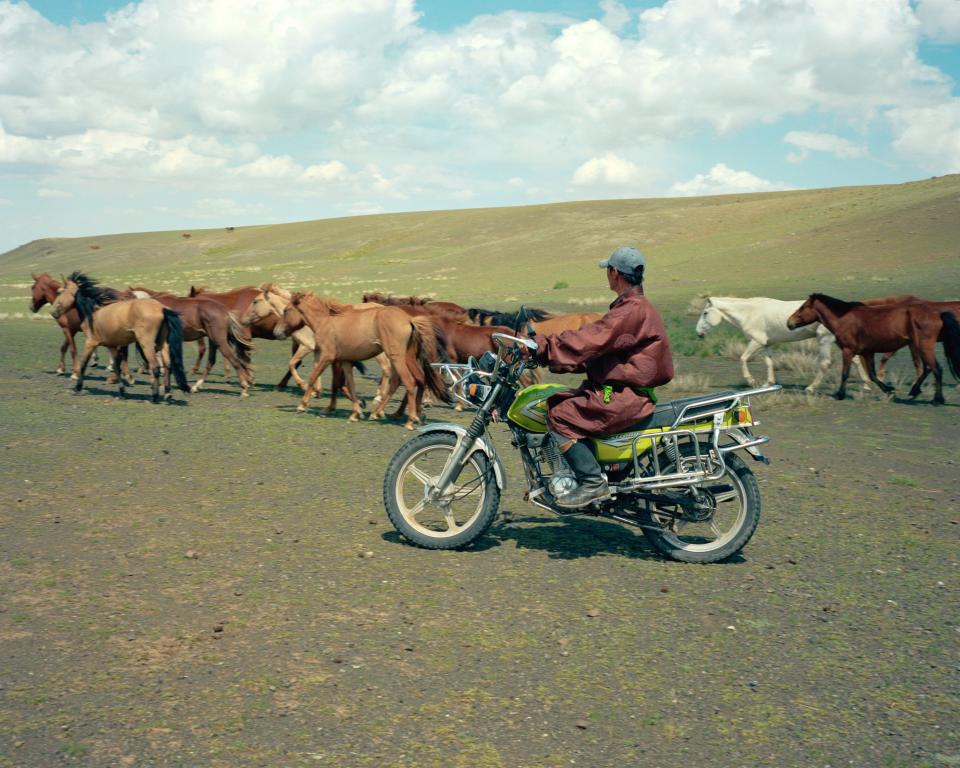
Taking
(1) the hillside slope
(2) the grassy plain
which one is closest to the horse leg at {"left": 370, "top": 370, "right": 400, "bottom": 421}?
(2) the grassy plain

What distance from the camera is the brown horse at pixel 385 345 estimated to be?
13.0 meters

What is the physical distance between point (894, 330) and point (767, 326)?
3057 millimetres

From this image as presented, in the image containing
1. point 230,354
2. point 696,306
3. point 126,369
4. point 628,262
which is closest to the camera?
point 628,262

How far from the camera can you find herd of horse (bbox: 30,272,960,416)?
13469 mm

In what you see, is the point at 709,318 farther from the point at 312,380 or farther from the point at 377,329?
the point at 312,380

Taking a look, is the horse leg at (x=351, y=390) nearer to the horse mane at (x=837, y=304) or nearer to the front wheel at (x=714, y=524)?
the front wheel at (x=714, y=524)

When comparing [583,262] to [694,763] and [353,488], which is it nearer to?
[353,488]

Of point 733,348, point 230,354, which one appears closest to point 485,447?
point 230,354

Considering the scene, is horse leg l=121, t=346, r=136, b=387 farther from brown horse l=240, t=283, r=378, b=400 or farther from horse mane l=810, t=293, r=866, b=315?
horse mane l=810, t=293, r=866, b=315

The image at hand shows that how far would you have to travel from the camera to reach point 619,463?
6.43m

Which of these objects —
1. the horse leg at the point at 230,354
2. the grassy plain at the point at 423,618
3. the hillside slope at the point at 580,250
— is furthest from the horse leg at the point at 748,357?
the hillside slope at the point at 580,250

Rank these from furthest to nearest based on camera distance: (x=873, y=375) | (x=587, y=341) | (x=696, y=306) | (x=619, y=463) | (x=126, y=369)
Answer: (x=696, y=306), (x=873, y=375), (x=126, y=369), (x=619, y=463), (x=587, y=341)

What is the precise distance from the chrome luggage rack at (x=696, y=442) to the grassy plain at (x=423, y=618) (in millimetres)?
660

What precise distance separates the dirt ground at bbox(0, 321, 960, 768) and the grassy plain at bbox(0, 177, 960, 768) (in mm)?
19
